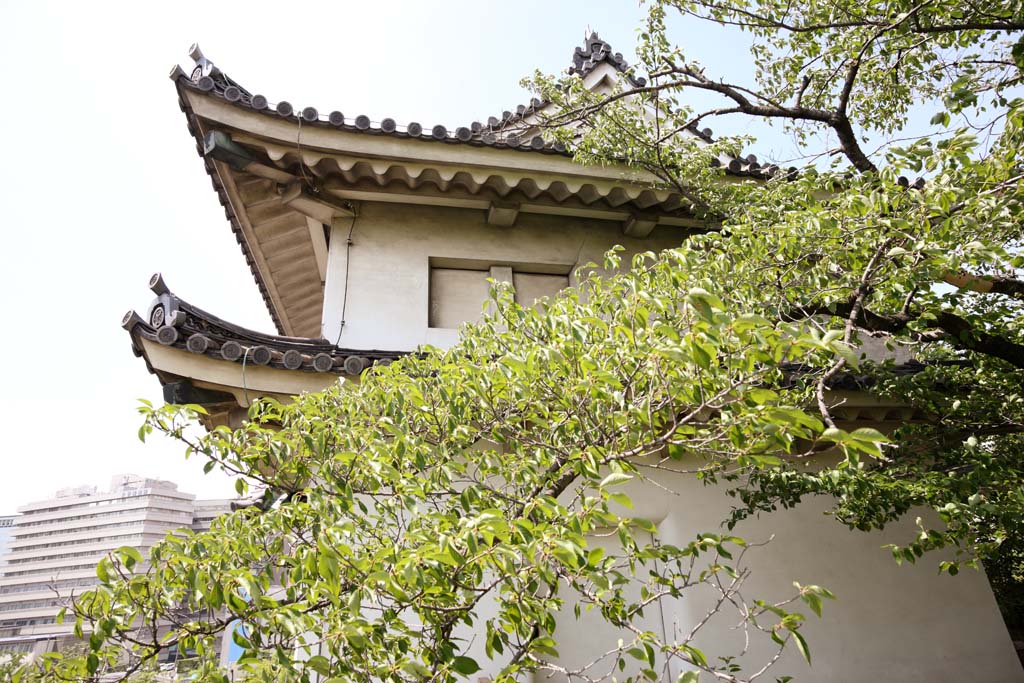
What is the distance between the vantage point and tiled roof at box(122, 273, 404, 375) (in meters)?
4.25

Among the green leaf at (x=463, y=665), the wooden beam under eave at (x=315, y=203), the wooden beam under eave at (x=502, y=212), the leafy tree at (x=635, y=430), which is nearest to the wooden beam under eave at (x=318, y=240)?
the wooden beam under eave at (x=315, y=203)

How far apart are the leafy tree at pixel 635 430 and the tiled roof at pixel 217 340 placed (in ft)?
2.62

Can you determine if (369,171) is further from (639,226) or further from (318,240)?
(639,226)

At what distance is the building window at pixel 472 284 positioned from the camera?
21.2 feet

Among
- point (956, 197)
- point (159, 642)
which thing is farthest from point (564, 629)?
point (956, 197)

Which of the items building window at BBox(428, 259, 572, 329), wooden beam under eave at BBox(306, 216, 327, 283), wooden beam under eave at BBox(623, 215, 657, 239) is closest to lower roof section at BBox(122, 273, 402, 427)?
building window at BBox(428, 259, 572, 329)

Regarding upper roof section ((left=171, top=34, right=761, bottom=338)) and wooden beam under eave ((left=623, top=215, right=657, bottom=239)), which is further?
wooden beam under eave ((left=623, top=215, right=657, bottom=239))

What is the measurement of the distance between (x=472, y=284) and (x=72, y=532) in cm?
5507

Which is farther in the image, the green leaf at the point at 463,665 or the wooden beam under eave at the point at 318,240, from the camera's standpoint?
the wooden beam under eave at the point at 318,240

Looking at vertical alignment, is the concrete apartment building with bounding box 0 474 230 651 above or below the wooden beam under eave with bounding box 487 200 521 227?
below

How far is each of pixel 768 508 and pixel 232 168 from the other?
606 centimetres

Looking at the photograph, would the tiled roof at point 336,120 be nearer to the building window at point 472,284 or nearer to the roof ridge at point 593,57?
the building window at point 472,284

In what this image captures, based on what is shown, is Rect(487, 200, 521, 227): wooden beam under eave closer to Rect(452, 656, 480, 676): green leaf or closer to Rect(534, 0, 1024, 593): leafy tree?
Rect(534, 0, 1024, 593): leafy tree

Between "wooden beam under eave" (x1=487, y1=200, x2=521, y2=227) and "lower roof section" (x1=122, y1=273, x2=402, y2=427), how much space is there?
99.5 inches
